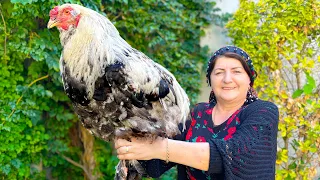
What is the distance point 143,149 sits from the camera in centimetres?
153

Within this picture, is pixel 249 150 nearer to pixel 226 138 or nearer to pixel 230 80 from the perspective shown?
pixel 226 138

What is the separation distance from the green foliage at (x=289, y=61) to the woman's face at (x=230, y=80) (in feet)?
3.36

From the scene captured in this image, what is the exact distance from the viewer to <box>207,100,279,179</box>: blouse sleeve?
154 centimetres

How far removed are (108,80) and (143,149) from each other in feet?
1.05

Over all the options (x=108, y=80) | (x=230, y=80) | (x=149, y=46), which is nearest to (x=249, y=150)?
(x=230, y=80)

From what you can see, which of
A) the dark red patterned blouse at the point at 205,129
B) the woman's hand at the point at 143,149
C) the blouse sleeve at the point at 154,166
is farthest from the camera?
the blouse sleeve at the point at 154,166

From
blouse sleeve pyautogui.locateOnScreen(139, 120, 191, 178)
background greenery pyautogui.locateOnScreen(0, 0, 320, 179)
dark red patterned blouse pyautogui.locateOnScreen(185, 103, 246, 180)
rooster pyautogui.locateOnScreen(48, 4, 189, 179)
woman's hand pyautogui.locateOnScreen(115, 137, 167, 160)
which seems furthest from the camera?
background greenery pyautogui.locateOnScreen(0, 0, 320, 179)

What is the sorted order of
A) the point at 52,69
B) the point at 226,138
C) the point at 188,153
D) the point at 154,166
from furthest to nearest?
the point at 52,69 < the point at 154,166 < the point at 226,138 < the point at 188,153

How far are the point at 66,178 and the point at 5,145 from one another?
1.12m

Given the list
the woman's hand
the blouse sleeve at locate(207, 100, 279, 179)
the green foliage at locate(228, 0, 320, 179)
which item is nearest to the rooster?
the woman's hand

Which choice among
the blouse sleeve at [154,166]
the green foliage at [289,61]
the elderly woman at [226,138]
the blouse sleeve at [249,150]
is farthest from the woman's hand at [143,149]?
the green foliage at [289,61]

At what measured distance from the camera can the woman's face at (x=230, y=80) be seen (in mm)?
1762

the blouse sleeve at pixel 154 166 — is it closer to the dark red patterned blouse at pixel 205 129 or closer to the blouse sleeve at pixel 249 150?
the dark red patterned blouse at pixel 205 129

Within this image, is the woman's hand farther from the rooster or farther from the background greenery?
the background greenery
